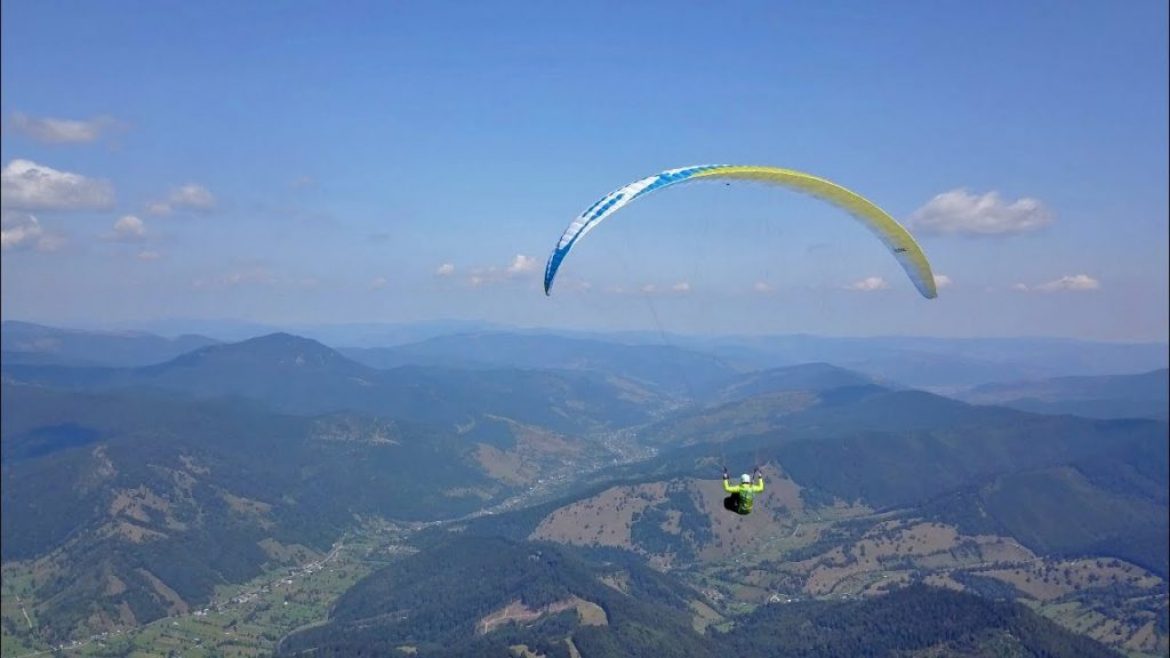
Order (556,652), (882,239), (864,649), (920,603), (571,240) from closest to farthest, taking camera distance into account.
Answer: (571,240) < (882,239) < (556,652) < (864,649) < (920,603)

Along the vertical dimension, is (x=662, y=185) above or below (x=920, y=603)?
above

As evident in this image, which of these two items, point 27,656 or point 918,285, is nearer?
point 918,285

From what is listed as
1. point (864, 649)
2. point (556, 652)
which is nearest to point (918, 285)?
point (556, 652)

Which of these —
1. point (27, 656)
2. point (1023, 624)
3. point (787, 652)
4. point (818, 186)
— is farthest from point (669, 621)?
point (818, 186)

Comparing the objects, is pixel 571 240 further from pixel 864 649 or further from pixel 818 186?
pixel 864 649

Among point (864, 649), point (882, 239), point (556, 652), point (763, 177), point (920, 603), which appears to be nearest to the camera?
point (763, 177)

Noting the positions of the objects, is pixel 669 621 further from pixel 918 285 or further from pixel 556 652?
pixel 918 285

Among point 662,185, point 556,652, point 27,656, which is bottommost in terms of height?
point 27,656
